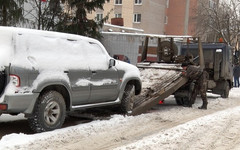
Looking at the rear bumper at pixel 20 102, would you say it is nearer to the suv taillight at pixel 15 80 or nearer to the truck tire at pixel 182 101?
the suv taillight at pixel 15 80

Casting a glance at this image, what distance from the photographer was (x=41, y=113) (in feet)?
19.0

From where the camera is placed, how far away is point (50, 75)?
593cm

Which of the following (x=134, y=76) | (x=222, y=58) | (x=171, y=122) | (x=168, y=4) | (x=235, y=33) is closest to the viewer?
(x=171, y=122)

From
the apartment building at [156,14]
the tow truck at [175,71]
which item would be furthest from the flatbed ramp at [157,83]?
the apartment building at [156,14]

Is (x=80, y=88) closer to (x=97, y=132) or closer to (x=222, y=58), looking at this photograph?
(x=97, y=132)

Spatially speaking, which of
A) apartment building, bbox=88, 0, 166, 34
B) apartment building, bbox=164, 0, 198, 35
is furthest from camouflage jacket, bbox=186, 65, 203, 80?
apartment building, bbox=164, 0, 198, 35

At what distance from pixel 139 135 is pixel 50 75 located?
2.10 meters

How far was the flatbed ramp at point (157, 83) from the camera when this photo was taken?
860 cm

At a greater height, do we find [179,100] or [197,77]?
[197,77]

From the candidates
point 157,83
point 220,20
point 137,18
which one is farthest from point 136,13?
point 157,83

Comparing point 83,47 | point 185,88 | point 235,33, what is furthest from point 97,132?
point 235,33

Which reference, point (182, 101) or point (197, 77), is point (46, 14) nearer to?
point (182, 101)

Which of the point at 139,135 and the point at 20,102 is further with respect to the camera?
the point at 139,135

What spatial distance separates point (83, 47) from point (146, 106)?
256cm
